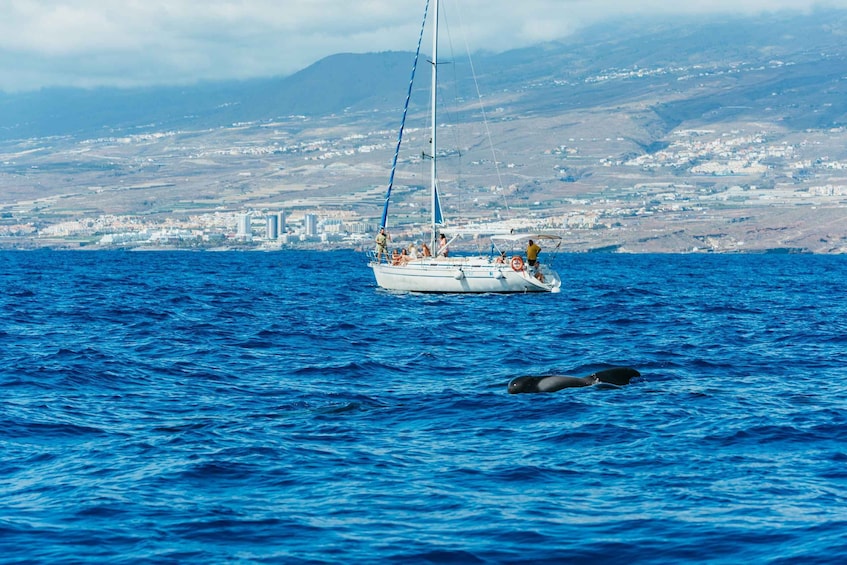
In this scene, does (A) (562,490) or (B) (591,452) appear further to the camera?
(B) (591,452)

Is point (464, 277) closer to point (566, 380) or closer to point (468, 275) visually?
point (468, 275)

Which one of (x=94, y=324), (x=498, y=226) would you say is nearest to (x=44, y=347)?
(x=94, y=324)

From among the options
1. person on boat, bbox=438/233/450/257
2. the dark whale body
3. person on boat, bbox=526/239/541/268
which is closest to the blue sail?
person on boat, bbox=438/233/450/257

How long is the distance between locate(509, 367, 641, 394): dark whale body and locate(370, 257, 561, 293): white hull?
36.0 meters

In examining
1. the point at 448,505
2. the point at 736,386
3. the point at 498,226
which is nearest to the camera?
the point at 448,505

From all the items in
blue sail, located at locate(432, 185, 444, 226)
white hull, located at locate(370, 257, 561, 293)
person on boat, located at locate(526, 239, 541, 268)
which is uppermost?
blue sail, located at locate(432, 185, 444, 226)

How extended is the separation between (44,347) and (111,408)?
502 inches

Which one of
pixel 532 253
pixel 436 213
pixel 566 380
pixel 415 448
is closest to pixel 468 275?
pixel 532 253

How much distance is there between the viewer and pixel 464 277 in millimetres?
65750

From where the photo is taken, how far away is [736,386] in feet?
93.3

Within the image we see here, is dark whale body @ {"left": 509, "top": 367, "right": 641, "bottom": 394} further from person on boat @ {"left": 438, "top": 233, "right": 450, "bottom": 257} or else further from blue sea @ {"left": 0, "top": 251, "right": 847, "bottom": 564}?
person on boat @ {"left": 438, "top": 233, "right": 450, "bottom": 257}

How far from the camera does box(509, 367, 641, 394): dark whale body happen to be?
89.1 ft

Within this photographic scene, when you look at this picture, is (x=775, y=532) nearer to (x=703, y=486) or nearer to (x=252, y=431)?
(x=703, y=486)

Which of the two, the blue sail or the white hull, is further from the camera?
the blue sail
